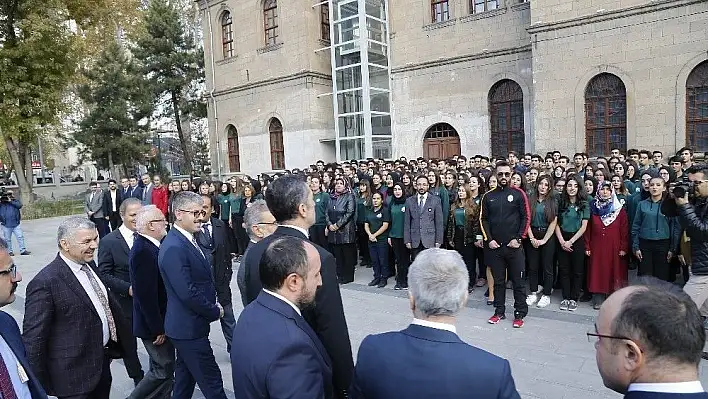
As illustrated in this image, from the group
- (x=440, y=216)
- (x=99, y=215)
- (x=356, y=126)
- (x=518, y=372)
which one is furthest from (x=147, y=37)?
(x=518, y=372)

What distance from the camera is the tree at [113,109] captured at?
24.4 meters

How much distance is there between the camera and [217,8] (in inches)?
846

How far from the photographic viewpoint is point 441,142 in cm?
1723

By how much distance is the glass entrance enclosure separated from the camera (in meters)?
17.6

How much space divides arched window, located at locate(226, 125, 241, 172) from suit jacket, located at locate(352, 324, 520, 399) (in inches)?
839

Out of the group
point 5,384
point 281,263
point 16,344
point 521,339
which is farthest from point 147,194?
point 281,263

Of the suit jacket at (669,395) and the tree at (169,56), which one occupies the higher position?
the tree at (169,56)

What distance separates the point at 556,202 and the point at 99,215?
11033 millimetres

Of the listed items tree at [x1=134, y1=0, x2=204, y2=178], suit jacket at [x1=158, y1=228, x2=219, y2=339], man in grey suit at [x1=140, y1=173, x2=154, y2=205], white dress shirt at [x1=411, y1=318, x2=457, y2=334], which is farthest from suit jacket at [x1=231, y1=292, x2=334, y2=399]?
tree at [x1=134, y1=0, x2=204, y2=178]

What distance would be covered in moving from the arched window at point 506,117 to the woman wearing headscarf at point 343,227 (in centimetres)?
913

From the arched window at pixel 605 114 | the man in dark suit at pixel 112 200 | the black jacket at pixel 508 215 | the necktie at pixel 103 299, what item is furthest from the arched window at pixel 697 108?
the man in dark suit at pixel 112 200

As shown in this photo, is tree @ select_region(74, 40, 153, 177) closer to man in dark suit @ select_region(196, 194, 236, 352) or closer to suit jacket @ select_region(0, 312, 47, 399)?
man in dark suit @ select_region(196, 194, 236, 352)

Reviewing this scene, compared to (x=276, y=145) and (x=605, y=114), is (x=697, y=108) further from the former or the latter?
(x=276, y=145)

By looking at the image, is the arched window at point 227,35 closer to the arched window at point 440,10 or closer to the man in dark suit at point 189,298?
the arched window at point 440,10
